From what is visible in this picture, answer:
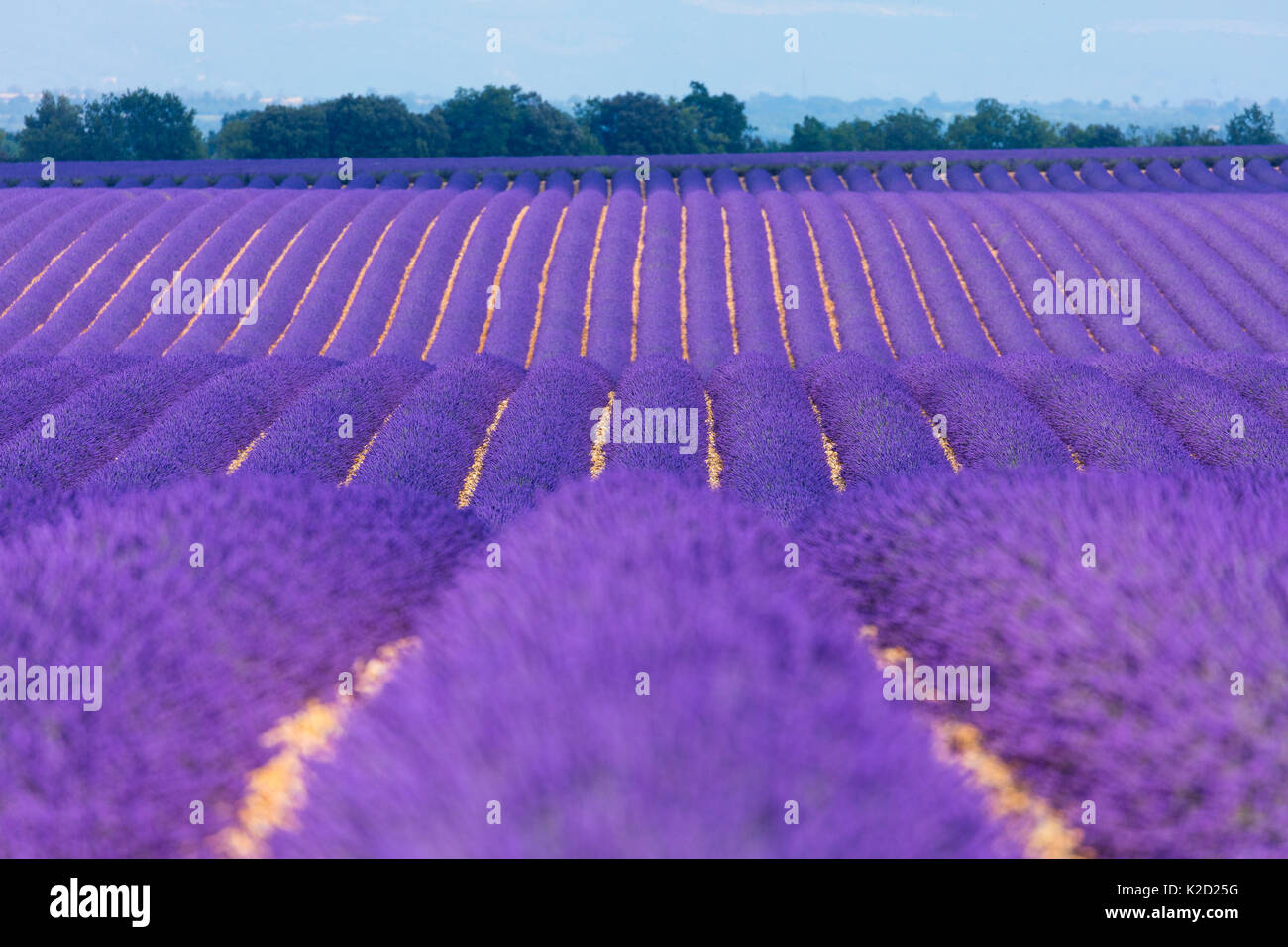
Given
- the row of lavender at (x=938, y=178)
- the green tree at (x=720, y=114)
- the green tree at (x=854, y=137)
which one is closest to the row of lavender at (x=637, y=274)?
the row of lavender at (x=938, y=178)

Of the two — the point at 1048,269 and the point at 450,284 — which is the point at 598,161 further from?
the point at 1048,269

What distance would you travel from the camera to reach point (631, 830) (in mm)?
2084

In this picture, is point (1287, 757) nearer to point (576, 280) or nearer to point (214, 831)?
point (214, 831)

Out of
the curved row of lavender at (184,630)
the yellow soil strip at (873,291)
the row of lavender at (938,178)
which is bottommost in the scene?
the curved row of lavender at (184,630)

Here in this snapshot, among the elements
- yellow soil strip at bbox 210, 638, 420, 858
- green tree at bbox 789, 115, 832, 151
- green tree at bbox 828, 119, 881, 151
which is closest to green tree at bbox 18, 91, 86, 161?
green tree at bbox 789, 115, 832, 151

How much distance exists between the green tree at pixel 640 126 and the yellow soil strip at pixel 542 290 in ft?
102

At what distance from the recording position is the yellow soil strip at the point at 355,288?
1743 cm

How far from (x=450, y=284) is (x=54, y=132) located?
152ft

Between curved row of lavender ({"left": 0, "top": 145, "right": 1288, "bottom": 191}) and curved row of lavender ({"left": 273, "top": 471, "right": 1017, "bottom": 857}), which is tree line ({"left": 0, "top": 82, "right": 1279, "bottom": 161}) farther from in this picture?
curved row of lavender ({"left": 273, "top": 471, "right": 1017, "bottom": 857})

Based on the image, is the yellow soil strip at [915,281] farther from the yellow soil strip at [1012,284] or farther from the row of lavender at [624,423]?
the row of lavender at [624,423]

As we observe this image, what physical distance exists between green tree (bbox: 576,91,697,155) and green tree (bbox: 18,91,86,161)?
30.9 meters

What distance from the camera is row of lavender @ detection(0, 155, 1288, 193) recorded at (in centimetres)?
2764
